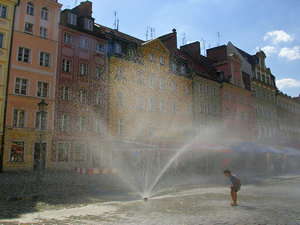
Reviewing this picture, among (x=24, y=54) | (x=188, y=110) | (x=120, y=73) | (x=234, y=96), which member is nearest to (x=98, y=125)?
(x=120, y=73)

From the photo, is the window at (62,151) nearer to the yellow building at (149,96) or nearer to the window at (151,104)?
the yellow building at (149,96)

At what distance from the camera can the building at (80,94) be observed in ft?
97.9

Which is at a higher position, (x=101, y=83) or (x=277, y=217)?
(x=101, y=83)

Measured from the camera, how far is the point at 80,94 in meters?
31.3

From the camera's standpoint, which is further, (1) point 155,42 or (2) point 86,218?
(1) point 155,42

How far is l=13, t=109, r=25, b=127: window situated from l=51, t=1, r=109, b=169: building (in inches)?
121

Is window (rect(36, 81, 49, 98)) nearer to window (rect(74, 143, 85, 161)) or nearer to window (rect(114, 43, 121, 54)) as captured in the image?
window (rect(74, 143, 85, 161))

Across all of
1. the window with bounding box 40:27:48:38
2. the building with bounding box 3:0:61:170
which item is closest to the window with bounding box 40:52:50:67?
the building with bounding box 3:0:61:170

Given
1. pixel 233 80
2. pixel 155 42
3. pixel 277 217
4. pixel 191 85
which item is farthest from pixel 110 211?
pixel 233 80

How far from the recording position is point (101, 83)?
108ft

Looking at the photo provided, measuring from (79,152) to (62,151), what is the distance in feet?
5.85

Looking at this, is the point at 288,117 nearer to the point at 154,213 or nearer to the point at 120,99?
the point at 120,99

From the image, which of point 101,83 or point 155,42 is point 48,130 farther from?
point 155,42

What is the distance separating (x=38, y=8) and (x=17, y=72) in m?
7.13
